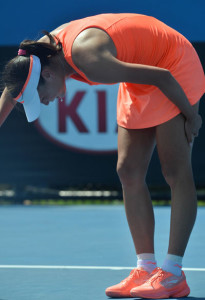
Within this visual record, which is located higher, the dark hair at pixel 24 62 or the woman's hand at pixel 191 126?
the dark hair at pixel 24 62

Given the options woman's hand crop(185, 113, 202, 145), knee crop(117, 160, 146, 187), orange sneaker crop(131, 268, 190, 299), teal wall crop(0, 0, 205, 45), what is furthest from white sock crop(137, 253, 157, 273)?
teal wall crop(0, 0, 205, 45)

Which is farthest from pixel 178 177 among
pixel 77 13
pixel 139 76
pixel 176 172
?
pixel 77 13

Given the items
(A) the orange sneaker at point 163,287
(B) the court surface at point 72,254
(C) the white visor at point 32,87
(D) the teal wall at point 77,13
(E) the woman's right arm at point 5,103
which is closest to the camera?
(C) the white visor at point 32,87

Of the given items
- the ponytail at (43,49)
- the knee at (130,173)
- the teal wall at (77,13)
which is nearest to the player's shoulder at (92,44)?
the ponytail at (43,49)

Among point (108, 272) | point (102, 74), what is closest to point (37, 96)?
point (102, 74)

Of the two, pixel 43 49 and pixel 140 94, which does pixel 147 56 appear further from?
pixel 43 49

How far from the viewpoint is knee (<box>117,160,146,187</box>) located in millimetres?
2955

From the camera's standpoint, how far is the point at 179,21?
7.51 metres

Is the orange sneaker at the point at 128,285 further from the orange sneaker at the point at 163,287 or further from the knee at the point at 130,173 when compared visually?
the knee at the point at 130,173

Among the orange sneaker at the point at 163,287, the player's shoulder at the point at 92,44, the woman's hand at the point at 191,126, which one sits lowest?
the orange sneaker at the point at 163,287

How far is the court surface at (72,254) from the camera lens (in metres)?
3.04

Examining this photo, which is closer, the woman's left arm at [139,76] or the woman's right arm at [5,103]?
the woman's left arm at [139,76]

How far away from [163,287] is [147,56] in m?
0.94

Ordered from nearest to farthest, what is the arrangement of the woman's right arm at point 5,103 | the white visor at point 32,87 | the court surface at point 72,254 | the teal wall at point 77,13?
the white visor at point 32,87, the woman's right arm at point 5,103, the court surface at point 72,254, the teal wall at point 77,13
